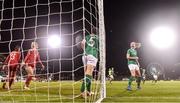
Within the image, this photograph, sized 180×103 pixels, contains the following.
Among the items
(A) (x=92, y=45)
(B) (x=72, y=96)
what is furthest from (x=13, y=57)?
(A) (x=92, y=45)

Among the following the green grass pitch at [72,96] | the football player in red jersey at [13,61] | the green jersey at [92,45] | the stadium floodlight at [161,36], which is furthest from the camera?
the stadium floodlight at [161,36]

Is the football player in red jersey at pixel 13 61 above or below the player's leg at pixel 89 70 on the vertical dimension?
above

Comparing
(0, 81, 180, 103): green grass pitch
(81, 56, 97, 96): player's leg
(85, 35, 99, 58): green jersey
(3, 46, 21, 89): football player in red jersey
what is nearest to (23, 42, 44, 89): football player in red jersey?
(3, 46, 21, 89): football player in red jersey

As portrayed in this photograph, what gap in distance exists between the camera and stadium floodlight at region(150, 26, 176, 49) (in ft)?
158

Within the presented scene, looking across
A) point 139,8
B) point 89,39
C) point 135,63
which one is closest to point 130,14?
point 139,8

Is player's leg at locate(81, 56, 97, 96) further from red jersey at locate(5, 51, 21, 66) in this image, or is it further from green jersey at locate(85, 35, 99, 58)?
red jersey at locate(5, 51, 21, 66)

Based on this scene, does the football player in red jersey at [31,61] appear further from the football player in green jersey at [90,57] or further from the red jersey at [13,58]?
the football player in green jersey at [90,57]

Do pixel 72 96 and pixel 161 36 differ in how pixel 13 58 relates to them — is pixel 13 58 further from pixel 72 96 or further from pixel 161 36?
pixel 161 36

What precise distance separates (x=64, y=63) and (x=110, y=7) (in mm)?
13405

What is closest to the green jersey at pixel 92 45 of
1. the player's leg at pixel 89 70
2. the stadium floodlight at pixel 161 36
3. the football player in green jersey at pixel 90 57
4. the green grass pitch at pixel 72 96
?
the football player in green jersey at pixel 90 57

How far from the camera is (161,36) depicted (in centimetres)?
4878

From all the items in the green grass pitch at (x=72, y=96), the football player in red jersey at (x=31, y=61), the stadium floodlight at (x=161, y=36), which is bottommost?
the green grass pitch at (x=72, y=96)

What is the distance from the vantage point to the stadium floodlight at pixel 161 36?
48219 mm

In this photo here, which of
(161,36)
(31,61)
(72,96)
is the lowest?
(72,96)
